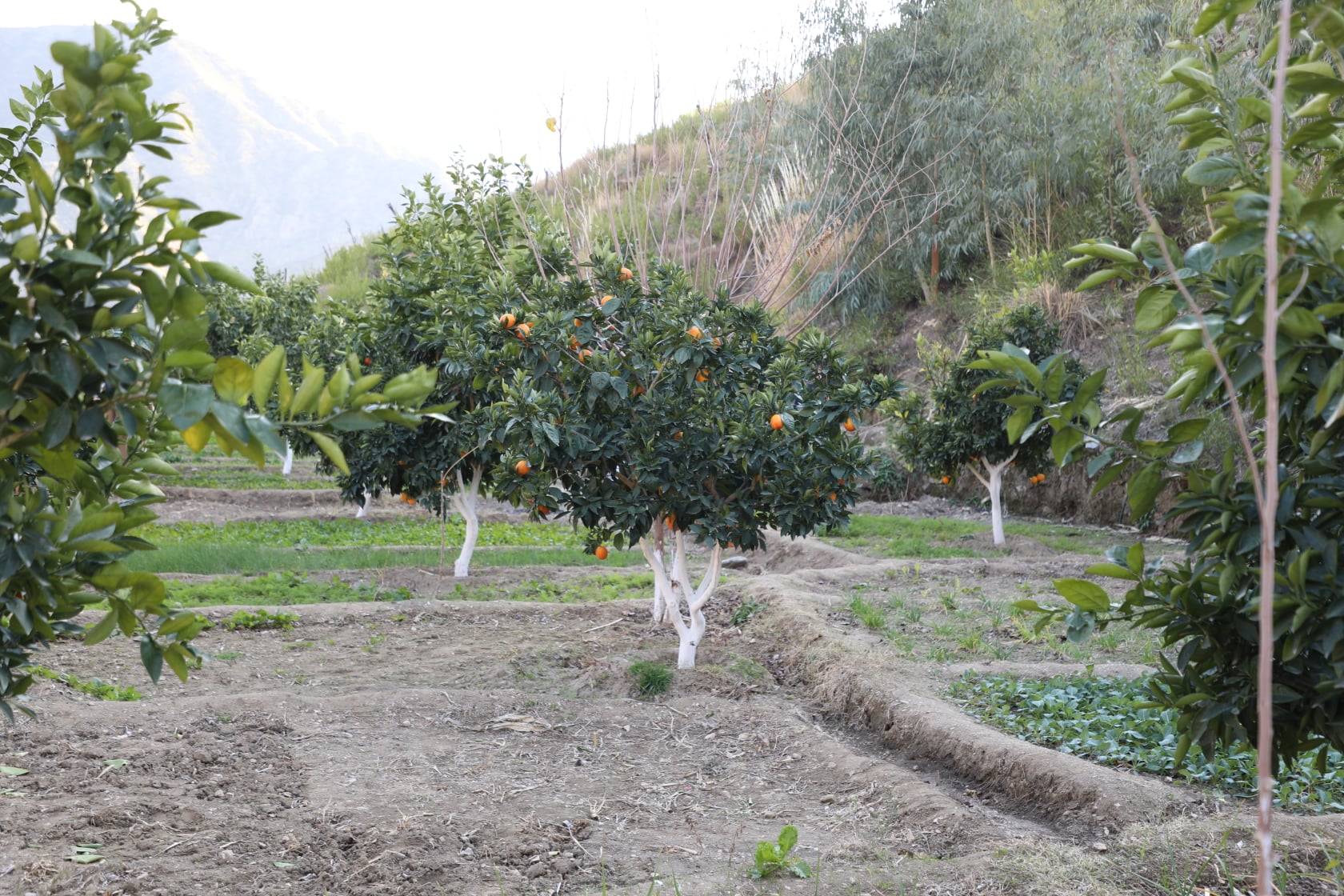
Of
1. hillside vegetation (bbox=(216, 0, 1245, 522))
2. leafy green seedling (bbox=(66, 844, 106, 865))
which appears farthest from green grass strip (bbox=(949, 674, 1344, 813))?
hillside vegetation (bbox=(216, 0, 1245, 522))

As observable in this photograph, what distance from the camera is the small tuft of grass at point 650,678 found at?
6262mm

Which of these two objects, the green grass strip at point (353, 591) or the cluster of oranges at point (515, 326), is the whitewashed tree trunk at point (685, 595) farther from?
the green grass strip at point (353, 591)

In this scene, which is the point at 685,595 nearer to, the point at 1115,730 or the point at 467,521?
the point at 1115,730

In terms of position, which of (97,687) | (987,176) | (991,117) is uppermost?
(991,117)

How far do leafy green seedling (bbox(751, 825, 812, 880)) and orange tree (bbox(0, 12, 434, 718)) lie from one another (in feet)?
7.72

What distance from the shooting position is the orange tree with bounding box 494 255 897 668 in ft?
19.0

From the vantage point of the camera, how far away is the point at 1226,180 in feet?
6.30

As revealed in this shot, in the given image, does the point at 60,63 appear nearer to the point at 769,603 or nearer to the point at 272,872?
the point at 272,872

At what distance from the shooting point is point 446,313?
8.28m

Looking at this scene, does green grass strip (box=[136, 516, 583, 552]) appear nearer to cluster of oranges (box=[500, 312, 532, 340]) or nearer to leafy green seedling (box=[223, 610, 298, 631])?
leafy green seedling (box=[223, 610, 298, 631])

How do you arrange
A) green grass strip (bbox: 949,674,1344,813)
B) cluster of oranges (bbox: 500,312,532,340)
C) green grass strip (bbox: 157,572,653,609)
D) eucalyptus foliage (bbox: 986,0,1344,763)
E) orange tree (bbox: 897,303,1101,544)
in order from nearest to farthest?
eucalyptus foliage (bbox: 986,0,1344,763)
green grass strip (bbox: 949,674,1344,813)
cluster of oranges (bbox: 500,312,532,340)
green grass strip (bbox: 157,572,653,609)
orange tree (bbox: 897,303,1101,544)

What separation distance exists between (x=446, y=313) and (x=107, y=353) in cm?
696

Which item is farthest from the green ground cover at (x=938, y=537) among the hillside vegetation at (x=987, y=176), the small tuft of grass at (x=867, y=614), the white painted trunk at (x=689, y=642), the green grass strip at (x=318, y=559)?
the white painted trunk at (x=689, y=642)

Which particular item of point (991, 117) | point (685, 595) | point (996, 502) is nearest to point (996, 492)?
point (996, 502)
